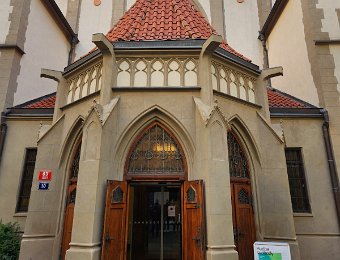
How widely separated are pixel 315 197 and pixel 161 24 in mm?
7455

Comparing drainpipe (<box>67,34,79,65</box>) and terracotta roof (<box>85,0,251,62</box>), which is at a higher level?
drainpipe (<box>67,34,79,65</box>)

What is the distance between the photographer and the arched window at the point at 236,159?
288 inches

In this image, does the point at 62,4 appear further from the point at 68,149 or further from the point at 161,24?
the point at 68,149

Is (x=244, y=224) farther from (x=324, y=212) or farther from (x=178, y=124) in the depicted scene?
(x=324, y=212)

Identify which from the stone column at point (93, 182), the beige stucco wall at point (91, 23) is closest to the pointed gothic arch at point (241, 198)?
the stone column at point (93, 182)

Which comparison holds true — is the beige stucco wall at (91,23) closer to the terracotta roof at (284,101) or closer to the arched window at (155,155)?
the terracotta roof at (284,101)

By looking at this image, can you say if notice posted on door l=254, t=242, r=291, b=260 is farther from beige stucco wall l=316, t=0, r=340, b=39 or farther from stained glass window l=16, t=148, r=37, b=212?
beige stucco wall l=316, t=0, r=340, b=39

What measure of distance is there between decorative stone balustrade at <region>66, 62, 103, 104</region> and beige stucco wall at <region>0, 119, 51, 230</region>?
261cm

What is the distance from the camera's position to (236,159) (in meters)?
7.43

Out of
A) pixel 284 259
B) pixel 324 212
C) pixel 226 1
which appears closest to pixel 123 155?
pixel 284 259

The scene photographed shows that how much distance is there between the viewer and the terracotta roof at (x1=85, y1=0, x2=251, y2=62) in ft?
25.1

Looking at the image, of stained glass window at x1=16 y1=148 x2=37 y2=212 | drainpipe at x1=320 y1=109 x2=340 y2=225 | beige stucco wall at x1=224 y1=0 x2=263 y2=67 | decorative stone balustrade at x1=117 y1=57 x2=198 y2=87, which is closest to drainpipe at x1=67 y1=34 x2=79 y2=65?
stained glass window at x1=16 y1=148 x2=37 y2=212

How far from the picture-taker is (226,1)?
606 inches

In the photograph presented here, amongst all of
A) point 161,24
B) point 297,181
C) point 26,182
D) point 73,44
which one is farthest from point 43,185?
point 73,44
